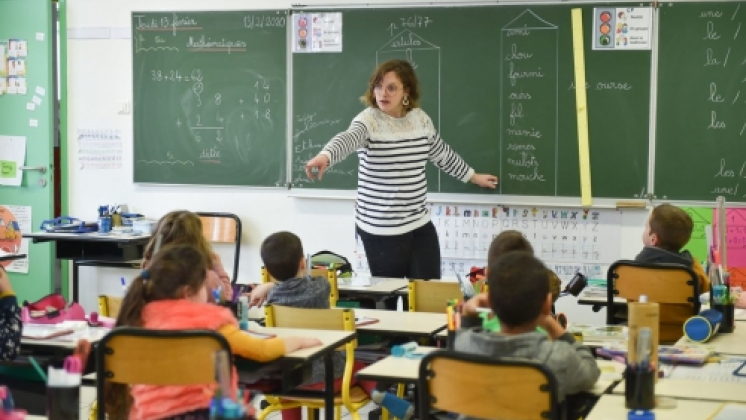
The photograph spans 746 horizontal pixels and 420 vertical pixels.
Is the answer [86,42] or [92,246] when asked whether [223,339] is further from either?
[86,42]

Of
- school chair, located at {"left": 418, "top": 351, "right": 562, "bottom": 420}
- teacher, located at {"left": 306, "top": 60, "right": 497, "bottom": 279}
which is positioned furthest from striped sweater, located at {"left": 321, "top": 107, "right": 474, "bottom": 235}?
school chair, located at {"left": 418, "top": 351, "right": 562, "bottom": 420}

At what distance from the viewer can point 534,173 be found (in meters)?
7.06

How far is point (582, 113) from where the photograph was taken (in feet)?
22.7

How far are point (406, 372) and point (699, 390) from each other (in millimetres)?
927

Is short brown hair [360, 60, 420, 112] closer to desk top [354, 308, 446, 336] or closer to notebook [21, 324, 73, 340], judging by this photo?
desk top [354, 308, 446, 336]

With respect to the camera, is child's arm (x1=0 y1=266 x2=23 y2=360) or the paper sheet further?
the paper sheet

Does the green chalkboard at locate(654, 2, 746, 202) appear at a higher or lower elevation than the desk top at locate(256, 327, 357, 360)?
higher

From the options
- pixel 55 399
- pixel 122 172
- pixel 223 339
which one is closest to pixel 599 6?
pixel 122 172

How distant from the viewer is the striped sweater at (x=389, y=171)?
21.0ft

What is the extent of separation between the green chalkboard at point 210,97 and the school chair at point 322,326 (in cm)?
324

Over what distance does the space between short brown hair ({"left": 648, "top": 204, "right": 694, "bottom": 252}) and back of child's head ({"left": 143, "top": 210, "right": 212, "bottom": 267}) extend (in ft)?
7.22

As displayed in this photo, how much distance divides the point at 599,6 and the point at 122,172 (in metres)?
3.82

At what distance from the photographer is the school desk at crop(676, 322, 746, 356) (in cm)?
393

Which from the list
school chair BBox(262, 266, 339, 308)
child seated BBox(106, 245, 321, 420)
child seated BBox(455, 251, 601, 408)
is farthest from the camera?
school chair BBox(262, 266, 339, 308)
